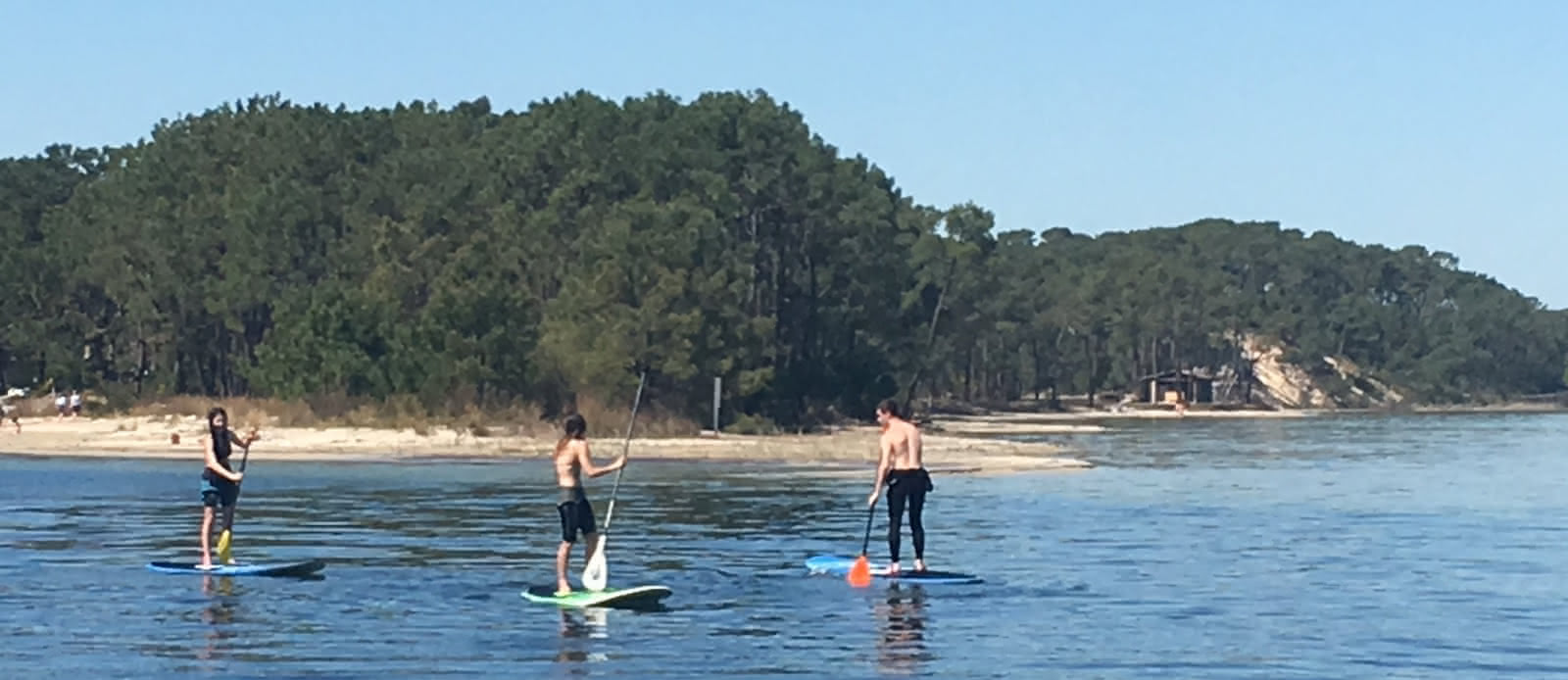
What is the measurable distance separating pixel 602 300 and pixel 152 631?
52135 millimetres

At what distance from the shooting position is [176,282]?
275 ft

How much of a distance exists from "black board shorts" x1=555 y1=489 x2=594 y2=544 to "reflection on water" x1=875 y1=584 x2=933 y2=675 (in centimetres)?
271

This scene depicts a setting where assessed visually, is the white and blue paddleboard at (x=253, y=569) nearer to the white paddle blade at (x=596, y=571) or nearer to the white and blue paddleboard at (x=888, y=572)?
the white paddle blade at (x=596, y=571)

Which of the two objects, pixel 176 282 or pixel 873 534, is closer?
pixel 873 534

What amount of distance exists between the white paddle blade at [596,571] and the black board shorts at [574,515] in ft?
0.83

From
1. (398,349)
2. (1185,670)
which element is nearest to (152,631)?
(1185,670)

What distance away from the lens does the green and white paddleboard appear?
20.5 m

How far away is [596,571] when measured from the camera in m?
21.0

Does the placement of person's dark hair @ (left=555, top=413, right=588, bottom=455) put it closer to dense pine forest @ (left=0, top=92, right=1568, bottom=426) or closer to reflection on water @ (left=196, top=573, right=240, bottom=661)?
reflection on water @ (left=196, top=573, right=240, bottom=661)

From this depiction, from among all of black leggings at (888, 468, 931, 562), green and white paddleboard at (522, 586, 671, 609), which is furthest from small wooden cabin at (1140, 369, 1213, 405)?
green and white paddleboard at (522, 586, 671, 609)

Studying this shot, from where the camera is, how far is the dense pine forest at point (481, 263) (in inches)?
2785

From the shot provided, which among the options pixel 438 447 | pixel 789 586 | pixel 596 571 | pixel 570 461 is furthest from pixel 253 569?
pixel 438 447

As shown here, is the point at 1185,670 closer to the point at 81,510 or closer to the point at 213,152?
the point at 81,510

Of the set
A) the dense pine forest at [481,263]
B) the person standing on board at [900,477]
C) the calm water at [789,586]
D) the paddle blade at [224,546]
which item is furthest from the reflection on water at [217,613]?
the dense pine forest at [481,263]
